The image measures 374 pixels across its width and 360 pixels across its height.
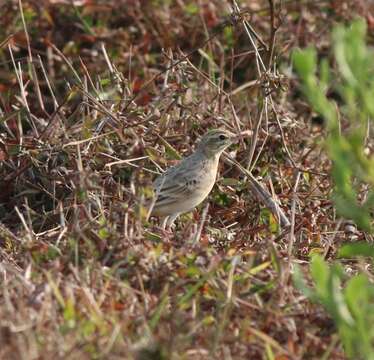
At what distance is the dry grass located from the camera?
15.3 feet

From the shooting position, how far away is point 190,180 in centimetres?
616

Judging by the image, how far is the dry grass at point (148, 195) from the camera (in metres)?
4.66

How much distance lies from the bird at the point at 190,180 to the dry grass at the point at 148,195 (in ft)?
0.61

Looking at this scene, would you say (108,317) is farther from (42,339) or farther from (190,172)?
(190,172)

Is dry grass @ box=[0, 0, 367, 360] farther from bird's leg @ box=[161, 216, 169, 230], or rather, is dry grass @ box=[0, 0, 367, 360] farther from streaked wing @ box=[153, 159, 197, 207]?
streaked wing @ box=[153, 159, 197, 207]

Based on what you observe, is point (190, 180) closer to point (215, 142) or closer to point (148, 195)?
point (215, 142)

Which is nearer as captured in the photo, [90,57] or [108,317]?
[108,317]

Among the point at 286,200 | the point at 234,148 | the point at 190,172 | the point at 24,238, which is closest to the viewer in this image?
the point at 24,238

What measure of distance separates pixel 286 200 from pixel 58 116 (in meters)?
1.55

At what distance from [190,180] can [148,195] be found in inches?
35.7

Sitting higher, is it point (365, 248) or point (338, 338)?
point (365, 248)

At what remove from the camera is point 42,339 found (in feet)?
14.4

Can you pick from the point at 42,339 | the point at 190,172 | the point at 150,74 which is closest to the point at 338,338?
the point at 42,339

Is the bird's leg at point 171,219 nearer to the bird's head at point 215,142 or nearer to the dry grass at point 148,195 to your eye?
the dry grass at point 148,195
